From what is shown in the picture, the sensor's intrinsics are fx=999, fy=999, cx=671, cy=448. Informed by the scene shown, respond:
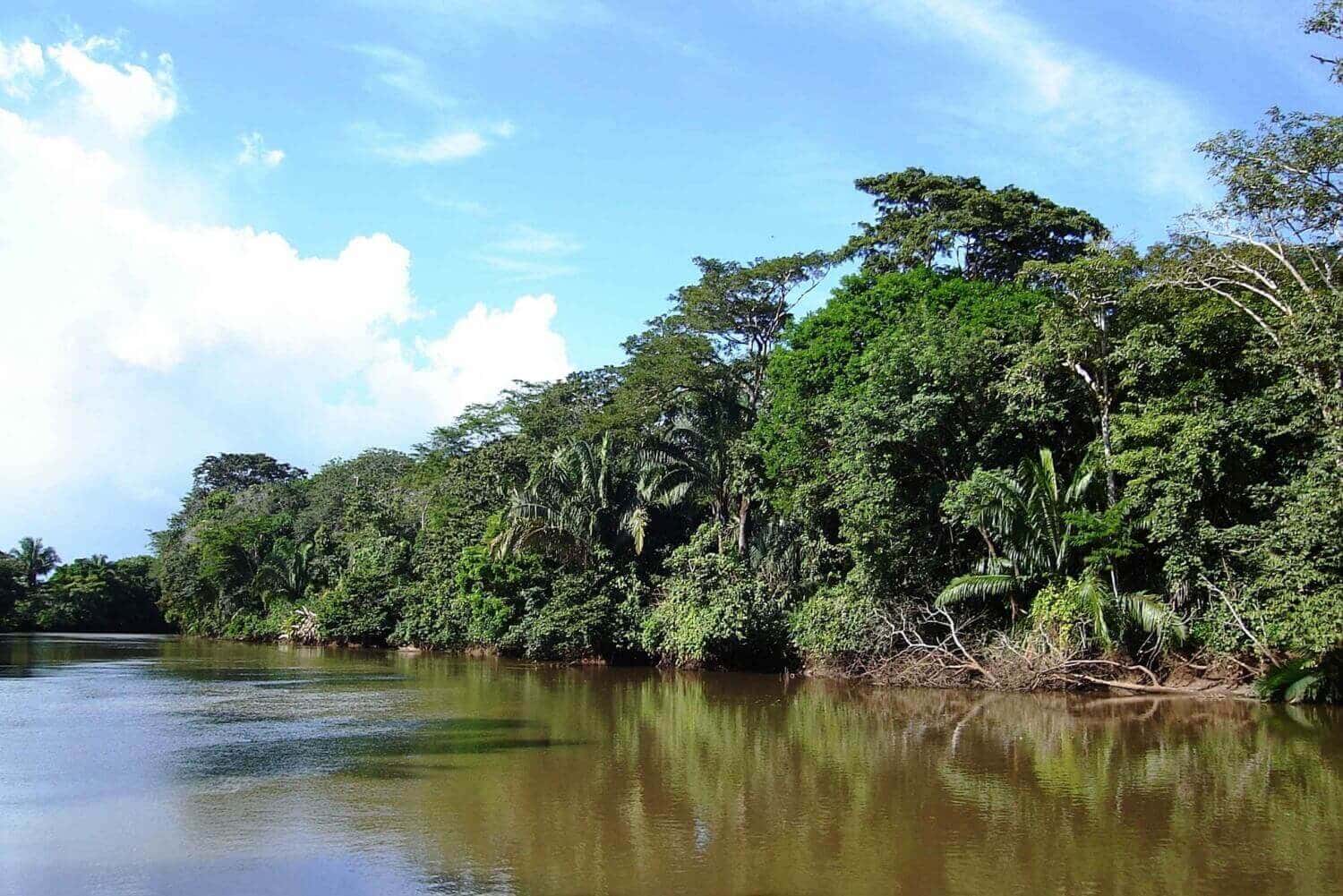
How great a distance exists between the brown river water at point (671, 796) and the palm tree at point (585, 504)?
9.50 m

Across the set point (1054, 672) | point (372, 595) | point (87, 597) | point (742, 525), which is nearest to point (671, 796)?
point (1054, 672)

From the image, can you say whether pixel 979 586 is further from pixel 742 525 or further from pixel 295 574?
pixel 295 574

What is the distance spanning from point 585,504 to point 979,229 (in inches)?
517

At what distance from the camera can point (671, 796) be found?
33.8 ft

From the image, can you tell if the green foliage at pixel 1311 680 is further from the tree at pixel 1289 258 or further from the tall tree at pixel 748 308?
the tall tree at pixel 748 308

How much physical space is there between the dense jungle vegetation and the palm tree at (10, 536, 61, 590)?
42.2m

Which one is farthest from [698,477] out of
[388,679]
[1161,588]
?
[1161,588]

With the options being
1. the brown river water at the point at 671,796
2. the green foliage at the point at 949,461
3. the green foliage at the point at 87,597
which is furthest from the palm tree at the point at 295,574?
the brown river water at the point at 671,796

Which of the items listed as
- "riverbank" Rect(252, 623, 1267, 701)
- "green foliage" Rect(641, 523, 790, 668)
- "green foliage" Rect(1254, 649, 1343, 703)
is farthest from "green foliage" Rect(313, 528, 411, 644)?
"green foliage" Rect(1254, 649, 1343, 703)

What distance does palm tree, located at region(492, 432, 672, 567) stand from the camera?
28.2m

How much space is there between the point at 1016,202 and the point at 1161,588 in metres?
11.4

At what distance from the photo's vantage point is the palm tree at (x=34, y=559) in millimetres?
62656

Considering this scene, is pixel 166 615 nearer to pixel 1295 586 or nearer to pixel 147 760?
pixel 147 760

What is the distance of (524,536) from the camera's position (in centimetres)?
2834
